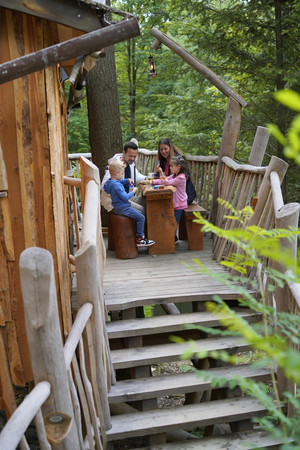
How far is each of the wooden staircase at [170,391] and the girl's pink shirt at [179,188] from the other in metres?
2.38

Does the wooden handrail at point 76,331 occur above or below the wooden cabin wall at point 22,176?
below

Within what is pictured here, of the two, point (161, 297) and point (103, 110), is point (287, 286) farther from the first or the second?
point (103, 110)

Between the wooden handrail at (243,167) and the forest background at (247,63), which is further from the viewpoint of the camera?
the forest background at (247,63)

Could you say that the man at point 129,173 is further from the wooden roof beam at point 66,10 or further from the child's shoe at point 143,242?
the wooden roof beam at point 66,10

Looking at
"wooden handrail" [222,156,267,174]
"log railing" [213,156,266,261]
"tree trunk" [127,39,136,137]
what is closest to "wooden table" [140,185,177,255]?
"log railing" [213,156,266,261]

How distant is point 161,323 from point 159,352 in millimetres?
327

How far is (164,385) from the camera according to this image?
410 centimetres

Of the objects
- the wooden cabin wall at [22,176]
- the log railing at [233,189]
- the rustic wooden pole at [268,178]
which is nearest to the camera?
the wooden cabin wall at [22,176]

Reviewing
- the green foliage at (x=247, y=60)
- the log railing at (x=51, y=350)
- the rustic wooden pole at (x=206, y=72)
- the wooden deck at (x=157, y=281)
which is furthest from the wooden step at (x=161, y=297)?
the green foliage at (x=247, y=60)

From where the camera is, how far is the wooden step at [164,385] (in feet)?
13.0

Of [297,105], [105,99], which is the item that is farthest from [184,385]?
[105,99]

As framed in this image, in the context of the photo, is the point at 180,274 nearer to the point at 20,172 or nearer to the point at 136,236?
the point at 136,236

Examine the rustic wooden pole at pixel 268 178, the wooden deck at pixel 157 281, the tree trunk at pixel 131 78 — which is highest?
the tree trunk at pixel 131 78

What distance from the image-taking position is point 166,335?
504 centimetres
